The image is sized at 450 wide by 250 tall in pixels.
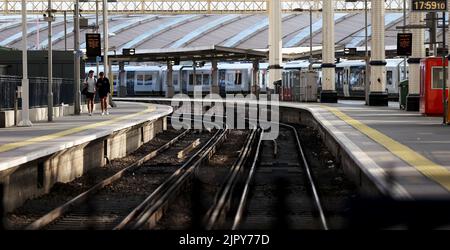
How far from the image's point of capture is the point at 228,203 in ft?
45.6

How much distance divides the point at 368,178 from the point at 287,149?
49.9ft

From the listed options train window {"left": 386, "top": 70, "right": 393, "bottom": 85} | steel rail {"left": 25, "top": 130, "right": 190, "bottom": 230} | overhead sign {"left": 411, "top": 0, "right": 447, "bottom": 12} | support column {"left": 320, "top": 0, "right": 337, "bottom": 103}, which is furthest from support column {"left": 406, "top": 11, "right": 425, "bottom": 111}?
train window {"left": 386, "top": 70, "right": 393, "bottom": 85}

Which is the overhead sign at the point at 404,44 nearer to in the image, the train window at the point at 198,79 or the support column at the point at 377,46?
the support column at the point at 377,46

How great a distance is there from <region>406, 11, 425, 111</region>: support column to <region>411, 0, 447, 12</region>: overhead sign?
980 cm

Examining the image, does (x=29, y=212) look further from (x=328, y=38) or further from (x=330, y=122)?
(x=328, y=38)

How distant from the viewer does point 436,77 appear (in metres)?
31.4

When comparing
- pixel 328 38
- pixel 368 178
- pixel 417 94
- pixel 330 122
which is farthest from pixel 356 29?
pixel 368 178

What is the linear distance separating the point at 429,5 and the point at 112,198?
16.3 m

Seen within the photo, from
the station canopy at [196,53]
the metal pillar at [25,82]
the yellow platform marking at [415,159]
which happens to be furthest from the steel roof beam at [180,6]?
the yellow platform marking at [415,159]

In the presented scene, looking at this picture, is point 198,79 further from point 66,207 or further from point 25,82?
point 66,207

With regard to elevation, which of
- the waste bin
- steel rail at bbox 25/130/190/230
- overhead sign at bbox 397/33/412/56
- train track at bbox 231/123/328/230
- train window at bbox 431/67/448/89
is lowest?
train track at bbox 231/123/328/230

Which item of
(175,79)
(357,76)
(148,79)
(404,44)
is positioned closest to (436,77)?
(404,44)

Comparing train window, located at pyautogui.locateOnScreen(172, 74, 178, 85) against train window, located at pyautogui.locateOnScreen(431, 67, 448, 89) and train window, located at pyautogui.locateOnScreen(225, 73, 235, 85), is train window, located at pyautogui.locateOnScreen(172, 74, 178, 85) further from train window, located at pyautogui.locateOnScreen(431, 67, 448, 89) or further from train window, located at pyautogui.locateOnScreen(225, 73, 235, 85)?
train window, located at pyautogui.locateOnScreen(431, 67, 448, 89)

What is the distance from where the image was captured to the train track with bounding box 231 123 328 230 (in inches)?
451
